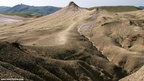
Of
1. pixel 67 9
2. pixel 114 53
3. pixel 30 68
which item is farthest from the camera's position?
pixel 67 9

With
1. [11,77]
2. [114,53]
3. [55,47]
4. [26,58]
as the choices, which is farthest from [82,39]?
[11,77]

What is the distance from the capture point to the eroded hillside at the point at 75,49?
53219 mm

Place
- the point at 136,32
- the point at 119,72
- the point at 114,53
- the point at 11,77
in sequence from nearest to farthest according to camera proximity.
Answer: the point at 11,77, the point at 119,72, the point at 114,53, the point at 136,32

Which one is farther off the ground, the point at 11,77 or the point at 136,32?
the point at 11,77

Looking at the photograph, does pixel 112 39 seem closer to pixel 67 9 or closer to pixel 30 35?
pixel 30 35

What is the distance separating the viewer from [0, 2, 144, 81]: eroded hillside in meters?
53.2

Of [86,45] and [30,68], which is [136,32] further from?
[30,68]

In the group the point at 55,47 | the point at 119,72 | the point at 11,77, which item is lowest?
the point at 119,72

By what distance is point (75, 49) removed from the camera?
83438 mm

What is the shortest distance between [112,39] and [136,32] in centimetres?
1058

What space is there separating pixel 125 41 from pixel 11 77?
6867 centimetres

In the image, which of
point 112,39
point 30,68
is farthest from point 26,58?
point 112,39

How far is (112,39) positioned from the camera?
102 metres

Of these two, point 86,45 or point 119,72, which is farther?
point 86,45
